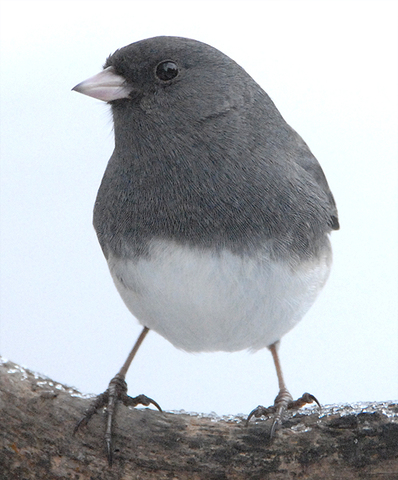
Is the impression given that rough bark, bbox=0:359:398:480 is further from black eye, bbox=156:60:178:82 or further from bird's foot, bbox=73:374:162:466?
black eye, bbox=156:60:178:82

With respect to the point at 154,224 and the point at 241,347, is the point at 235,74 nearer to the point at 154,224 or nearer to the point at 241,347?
the point at 154,224

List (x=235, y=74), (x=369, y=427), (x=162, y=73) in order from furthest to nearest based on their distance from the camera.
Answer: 1. (x=235, y=74)
2. (x=162, y=73)
3. (x=369, y=427)

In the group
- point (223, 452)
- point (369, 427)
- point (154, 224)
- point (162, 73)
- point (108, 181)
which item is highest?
point (162, 73)

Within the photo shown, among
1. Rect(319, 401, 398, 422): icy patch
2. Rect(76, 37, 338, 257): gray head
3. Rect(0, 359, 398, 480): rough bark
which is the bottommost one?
Rect(0, 359, 398, 480): rough bark

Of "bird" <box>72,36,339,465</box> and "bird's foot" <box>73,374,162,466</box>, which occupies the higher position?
"bird" <box>72,36,339,465</box>

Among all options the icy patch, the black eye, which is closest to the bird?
the black eye

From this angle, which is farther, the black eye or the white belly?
the black eye

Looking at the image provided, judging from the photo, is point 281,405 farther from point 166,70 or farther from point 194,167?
point 166,70

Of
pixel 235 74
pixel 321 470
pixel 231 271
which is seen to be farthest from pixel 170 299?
pixel 235 74
